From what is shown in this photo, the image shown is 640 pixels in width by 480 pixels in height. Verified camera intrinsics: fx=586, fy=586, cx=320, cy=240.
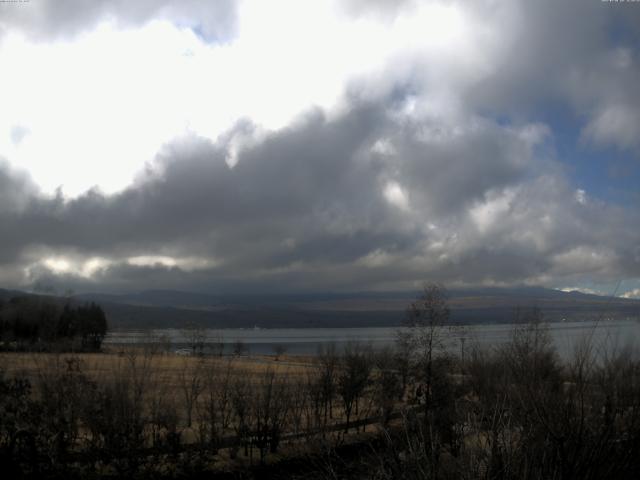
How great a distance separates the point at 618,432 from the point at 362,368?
3642 centimetres

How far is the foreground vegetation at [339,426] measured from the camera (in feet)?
28.8

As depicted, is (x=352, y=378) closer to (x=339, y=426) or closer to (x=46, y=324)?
(x=339, y=426)

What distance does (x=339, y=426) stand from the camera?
1505 inches

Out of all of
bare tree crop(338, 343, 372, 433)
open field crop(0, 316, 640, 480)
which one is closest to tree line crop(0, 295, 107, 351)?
open field crop(0, 316, 640, 480)

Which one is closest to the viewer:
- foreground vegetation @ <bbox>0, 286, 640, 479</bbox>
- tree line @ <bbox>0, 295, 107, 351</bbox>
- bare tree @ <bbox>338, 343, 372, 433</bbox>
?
foreground vegetation @ <bbox>0, 286, 640, 479</bbox>

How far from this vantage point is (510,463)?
804 centimetres

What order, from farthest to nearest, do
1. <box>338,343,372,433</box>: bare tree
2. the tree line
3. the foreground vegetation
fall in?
1. <box>338,343,372,433</box>: bare tree
2. the tree line
3. the foreground vegetation

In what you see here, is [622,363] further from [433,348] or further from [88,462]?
[433,348]

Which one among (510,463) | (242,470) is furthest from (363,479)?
(242,470)

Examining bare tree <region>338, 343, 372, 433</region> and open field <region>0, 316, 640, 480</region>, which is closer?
open field <region>0, 316, 640, 480</region>

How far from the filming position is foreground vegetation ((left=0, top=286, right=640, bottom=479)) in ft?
28.8

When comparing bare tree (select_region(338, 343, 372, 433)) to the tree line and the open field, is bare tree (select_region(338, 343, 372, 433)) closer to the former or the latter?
the open field

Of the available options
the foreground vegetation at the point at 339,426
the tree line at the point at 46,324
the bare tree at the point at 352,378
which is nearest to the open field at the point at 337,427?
the foreground vegetation at the point at 339,426

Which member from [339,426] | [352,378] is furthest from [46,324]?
[339,426]
